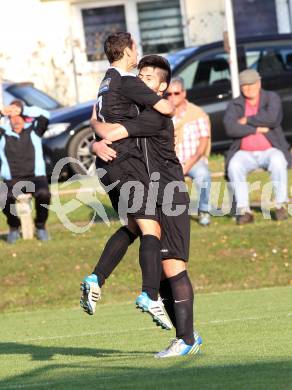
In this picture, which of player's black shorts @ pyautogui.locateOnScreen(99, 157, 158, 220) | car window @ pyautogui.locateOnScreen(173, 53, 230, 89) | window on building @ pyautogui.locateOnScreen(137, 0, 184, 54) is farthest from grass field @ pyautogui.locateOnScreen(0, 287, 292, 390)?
window on building @ pyautogui.locateOnScreen(137, 0, 184, 54)

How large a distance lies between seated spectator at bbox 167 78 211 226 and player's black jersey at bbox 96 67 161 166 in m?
7.87

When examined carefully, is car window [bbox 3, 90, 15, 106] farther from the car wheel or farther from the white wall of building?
the white wall of building

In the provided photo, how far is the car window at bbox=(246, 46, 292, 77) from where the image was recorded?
22.2 meters

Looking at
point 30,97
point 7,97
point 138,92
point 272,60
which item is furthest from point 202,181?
point 138,92

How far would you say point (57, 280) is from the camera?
15.7 meters

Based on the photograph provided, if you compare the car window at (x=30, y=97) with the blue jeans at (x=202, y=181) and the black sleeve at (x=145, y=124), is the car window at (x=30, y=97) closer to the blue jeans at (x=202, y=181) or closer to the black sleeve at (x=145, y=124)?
the blue jeans at (x=202, y=181)

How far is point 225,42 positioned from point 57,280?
6587mm

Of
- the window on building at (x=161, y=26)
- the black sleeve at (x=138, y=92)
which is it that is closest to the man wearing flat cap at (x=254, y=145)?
the black sleeve at (x=138, y=92)

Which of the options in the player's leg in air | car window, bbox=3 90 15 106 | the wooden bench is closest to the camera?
the player's leg in air

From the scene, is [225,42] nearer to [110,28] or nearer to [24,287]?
[24,287]

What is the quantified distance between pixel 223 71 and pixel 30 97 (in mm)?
3695

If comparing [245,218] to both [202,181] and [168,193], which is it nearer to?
[202,181]

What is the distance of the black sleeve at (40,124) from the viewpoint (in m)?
17.2

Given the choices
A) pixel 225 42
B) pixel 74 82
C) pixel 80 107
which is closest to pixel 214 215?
pixel 225 42
